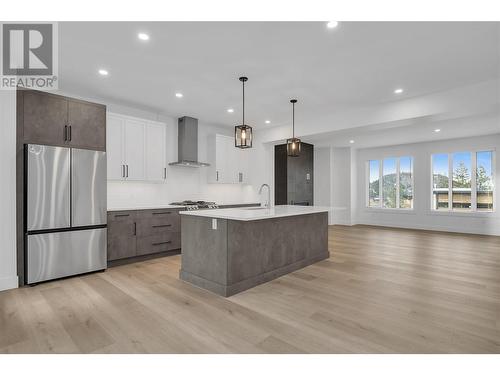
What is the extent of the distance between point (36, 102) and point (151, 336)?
3200mm

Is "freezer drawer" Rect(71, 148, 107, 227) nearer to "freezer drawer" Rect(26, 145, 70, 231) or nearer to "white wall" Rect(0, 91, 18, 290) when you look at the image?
"freezer drawer" Rect(26, 145, 70, 231)

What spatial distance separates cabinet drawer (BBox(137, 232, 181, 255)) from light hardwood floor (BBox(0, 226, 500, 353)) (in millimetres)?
527

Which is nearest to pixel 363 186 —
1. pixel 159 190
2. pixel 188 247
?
pixel 159 190

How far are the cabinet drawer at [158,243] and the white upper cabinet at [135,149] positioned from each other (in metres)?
1.10

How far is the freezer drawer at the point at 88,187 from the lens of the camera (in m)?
3.77

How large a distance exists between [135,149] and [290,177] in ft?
13.8

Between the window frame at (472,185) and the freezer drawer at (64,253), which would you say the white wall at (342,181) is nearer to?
the window frame at (472,185)

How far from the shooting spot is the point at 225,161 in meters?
6.58

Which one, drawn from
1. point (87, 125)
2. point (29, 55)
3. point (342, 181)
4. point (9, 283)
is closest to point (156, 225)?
point (87, 125)

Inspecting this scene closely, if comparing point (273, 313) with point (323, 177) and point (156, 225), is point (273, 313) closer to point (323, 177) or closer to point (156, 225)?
point (156, 225)

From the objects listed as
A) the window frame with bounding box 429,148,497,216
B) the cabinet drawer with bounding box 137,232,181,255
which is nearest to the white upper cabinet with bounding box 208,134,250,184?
the cabinet drawer with bounding box 137,232,181,255

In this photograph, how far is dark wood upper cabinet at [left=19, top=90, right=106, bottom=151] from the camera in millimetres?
3498

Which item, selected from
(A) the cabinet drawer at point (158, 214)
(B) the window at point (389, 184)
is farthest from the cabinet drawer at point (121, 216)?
(B) the window at point (389, 184)

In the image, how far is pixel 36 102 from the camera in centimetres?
355
